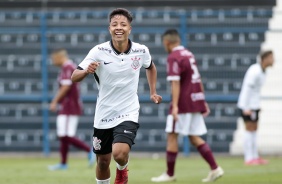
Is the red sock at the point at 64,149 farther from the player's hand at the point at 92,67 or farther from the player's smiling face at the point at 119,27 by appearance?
the player's hand at the point at 92,67

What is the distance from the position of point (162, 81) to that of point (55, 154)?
286 centimetres

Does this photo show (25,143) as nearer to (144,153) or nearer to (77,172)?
(144,153)

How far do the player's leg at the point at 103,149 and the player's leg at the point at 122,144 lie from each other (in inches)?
6.3

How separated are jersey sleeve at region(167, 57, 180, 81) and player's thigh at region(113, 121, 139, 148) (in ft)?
11.5

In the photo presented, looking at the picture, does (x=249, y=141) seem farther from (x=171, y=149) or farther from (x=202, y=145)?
(x=171, y=149)

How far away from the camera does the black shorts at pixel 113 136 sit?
1061cm

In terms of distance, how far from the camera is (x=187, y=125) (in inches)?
571

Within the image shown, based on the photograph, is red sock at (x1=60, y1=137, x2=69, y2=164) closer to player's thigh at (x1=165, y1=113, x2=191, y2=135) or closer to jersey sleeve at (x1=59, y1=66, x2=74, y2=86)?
jersey sleeve at (x1=59, y1=66, x2=74, y2=86)

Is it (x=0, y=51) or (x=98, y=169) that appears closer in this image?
(x=98, y=169)

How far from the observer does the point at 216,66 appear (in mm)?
21359

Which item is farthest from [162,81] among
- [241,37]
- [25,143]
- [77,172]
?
[77,172]

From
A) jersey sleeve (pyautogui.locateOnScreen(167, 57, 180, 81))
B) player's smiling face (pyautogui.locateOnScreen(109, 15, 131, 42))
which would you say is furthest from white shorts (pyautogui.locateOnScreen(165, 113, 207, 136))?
player's smiling face (pyautogui.locateOnScreen(109, 15, 131, 42))

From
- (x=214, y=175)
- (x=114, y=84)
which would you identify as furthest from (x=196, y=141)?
(x=114, y=84)

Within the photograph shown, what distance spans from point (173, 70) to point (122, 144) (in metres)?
3.91
